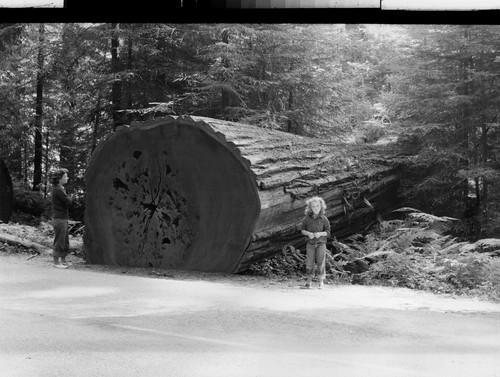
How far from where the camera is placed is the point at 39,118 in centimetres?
388

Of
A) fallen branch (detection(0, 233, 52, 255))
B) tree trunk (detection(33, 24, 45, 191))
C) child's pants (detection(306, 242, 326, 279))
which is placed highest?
tree trunk (detection(33, 24, 45, 191))

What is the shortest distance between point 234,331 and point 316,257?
616 mm

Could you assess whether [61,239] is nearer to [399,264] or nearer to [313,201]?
[313,201]

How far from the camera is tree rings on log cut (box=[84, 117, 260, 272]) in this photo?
3428 mm

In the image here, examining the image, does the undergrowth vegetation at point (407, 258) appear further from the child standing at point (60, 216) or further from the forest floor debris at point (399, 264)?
the child standing at point (60, 216)

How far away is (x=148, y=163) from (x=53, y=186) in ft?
2.18

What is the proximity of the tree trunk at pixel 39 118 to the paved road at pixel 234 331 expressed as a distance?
2.25ft

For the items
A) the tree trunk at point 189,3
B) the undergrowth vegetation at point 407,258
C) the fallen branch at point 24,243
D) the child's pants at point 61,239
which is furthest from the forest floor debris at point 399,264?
the tree trunk at point 189,3

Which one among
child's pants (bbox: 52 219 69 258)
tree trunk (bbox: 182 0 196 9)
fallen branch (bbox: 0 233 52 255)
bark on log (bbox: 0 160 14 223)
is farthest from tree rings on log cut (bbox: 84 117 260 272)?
tree trunk (bbox: 182 0 196 9)

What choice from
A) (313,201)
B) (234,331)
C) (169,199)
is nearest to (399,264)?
(313,201)

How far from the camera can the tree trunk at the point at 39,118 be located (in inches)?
151

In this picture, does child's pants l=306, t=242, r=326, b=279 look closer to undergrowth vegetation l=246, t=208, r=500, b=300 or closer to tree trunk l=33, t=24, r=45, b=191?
undergrowth vegetation l=246, t=208, r=500, b=300

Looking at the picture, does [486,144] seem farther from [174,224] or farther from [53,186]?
[53,186]

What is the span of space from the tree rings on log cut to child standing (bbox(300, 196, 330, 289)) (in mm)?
301
